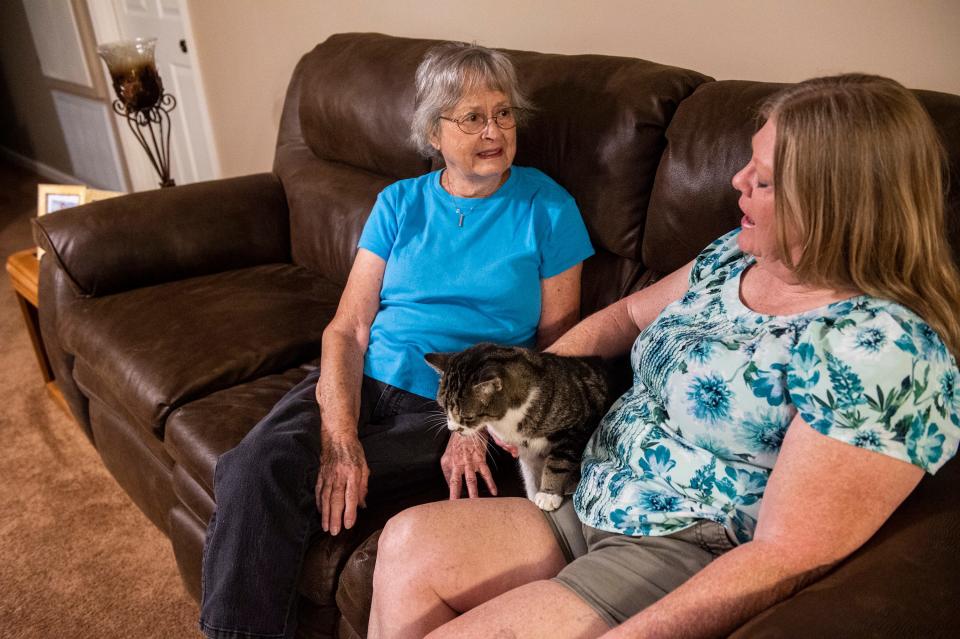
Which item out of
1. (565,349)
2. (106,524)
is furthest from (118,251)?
(565,349)

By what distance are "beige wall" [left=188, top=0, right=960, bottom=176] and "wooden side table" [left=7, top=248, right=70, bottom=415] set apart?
4.49ft

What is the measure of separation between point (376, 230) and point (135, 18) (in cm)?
328

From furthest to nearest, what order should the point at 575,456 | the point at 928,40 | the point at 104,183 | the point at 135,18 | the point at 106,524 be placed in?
the point at 104,183, the point at 135,18, the point at 106,524, the point at 928,40, the point at 575,456

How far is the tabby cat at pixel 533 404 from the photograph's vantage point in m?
1.36

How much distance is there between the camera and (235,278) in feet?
7.85

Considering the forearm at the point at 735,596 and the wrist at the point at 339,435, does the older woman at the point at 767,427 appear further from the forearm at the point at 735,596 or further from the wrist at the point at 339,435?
the wrist at the point at 339,435

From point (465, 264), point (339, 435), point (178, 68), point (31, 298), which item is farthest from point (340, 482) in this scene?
point (178, 68)

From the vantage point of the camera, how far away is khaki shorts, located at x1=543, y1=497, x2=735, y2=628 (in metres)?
1.06

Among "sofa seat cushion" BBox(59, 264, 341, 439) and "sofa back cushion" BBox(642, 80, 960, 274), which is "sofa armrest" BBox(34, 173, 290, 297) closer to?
"sofa seat cushion" BBox(59, 264, 341, 439)

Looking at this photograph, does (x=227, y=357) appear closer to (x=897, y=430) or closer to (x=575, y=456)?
(x=575, y=456)

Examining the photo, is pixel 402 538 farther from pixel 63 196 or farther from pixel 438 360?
pixel 63 196

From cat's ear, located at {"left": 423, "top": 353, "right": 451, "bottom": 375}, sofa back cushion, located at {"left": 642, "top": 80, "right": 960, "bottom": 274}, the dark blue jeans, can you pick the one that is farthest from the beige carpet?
sofa back cushion, located at {"left": 642, "top": 80, "right": 960, "bottom": 274}

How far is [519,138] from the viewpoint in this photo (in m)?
1.86

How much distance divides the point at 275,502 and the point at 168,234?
1.28m
